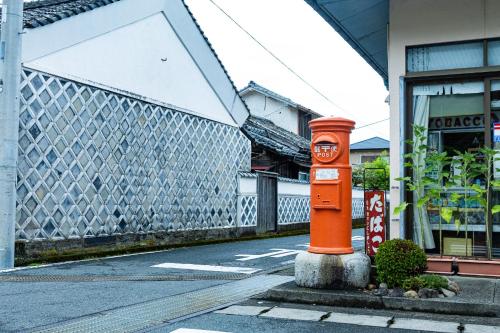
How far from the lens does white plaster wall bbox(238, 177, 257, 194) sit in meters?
16.8

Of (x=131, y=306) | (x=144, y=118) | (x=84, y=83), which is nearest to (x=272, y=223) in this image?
(x=144, y=118)

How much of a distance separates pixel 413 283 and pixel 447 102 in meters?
3.16


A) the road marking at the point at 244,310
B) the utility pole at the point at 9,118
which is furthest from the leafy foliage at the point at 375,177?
the utility pole at the point at 9,118

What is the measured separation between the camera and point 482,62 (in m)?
7.56

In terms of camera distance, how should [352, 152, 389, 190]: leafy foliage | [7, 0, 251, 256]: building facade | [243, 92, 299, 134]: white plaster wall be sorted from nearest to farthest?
1. [7, 0, 251, 256]: building facade
2. [352, 152, 389, 190]: leafy foliage
3. [243, 92, 299, 134]: white plaster wall

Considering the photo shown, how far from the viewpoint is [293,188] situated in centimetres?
2081

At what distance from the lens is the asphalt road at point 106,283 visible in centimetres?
555

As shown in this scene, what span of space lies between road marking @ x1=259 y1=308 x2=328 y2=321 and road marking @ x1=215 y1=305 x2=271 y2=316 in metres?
0.11

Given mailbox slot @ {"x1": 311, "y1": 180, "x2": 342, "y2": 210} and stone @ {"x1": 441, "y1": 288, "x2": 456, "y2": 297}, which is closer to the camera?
stone @ {"x1": 441, "y1": 288, "x2": 456, "y2": 297}

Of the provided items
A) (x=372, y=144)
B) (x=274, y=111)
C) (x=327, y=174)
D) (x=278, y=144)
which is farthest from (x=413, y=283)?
(x=372, y=144)

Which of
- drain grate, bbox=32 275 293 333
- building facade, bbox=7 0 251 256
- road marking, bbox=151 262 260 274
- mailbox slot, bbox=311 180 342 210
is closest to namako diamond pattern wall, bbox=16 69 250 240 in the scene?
building facade, bbox=7 0 251 256

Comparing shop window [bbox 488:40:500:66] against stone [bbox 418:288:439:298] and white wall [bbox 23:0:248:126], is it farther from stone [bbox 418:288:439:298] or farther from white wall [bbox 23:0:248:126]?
white wall [bbox 23:0:248:126]

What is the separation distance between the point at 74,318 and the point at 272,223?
1385cm

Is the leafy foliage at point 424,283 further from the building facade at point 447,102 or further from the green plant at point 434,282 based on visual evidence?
the building facade at point 447,102
